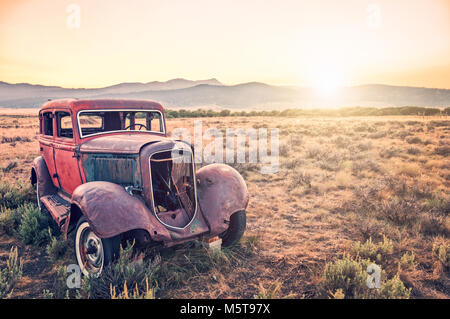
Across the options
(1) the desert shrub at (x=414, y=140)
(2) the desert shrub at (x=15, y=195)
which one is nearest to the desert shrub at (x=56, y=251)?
(2) the desert shrub at (x=15, y=195)

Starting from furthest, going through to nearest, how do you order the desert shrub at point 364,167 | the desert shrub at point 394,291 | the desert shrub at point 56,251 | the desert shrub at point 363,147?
the desert shrub at point 363,147 < the desert shrub at point 364,167 < the desert shrub at point 56,251 < the desert shrub at point 394,291

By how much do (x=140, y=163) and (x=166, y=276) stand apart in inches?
61.8

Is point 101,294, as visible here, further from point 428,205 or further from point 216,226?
point 428,205

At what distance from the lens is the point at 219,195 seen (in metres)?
4.69

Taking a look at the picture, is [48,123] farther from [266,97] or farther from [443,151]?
[266,97]

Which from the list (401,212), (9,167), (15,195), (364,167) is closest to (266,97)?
(364,167)

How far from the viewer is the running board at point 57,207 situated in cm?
484

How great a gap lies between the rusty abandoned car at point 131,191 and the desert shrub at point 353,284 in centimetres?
160

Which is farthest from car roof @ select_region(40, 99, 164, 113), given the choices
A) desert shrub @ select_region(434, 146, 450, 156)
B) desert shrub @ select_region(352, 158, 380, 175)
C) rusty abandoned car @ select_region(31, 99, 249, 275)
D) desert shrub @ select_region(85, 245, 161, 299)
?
desert shrub @ select_region(434, 146, 450, 156)

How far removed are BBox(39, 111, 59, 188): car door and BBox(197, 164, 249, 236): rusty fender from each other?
3.26 metres

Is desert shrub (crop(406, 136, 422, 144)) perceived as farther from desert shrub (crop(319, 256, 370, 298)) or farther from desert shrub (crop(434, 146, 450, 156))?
desert shrub (crop(319, 256, 370, 298))

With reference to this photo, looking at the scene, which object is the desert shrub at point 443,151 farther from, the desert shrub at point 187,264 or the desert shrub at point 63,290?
the desert shrub at point 63,290
